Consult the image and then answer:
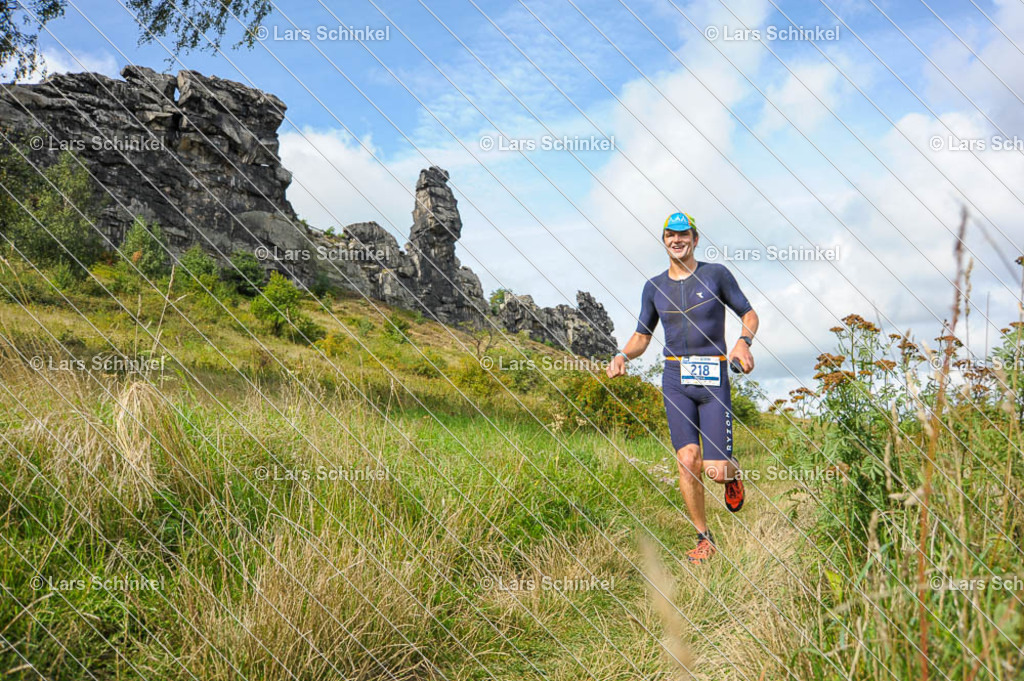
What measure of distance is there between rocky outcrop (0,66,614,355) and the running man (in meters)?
41.8

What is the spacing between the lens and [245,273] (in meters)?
50.8

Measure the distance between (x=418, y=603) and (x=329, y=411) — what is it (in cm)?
208

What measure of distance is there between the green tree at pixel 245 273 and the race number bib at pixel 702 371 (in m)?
48.9

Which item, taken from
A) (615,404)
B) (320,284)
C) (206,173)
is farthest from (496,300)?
(615,404)

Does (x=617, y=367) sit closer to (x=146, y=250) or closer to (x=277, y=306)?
(x=277, y=306)

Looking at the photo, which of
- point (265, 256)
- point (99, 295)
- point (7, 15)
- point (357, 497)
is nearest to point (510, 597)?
point (357, 497)

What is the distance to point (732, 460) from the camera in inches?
179

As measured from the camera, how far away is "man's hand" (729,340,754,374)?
414cm

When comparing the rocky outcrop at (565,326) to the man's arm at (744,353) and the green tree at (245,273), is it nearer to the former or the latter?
the green tree at (245,273)

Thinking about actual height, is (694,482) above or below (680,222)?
below

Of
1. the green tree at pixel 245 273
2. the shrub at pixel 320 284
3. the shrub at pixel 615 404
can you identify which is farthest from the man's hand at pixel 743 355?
the shrub at pixel 320 284

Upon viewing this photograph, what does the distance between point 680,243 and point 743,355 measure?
100 centimetres

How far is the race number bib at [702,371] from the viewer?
4.49 metres

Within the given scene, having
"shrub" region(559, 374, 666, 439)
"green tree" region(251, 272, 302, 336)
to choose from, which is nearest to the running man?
"shrub" region(559, 374, 666, 439)
